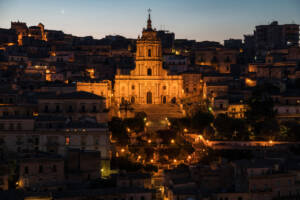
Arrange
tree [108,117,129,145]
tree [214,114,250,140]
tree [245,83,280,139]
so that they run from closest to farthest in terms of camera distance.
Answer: tree [245,83,280,139], tree [214,114,250,140], tree [108,117,129,145]

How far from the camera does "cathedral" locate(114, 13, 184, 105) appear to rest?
9300 cm

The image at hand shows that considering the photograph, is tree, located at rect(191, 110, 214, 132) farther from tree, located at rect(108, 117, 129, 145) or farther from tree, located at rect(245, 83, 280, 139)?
tree, located at rect(108, 117, 129, 145)

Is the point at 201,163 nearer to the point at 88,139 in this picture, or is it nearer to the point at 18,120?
the point at 88,139

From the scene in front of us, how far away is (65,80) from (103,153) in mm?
38436

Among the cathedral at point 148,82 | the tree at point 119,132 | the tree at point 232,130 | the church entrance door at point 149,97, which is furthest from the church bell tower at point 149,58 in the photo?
the tree at point 232,130

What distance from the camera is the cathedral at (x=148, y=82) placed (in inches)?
3661

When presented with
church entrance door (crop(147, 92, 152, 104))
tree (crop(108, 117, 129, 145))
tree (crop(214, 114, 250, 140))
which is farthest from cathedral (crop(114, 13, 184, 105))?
tree (crop(214, 114, 250, 140))

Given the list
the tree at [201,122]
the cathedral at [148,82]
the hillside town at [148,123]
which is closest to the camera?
the hillside town at [148,123]

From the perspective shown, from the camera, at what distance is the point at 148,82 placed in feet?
308

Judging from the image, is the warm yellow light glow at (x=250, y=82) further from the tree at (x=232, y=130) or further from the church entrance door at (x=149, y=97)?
the tree at (x=232, y=130)

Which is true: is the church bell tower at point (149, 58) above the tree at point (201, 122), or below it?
above

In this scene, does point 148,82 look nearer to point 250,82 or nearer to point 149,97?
point 149,97

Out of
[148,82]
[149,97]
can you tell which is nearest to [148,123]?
[149,97]

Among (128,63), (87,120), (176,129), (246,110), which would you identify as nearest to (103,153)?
(87,120)
